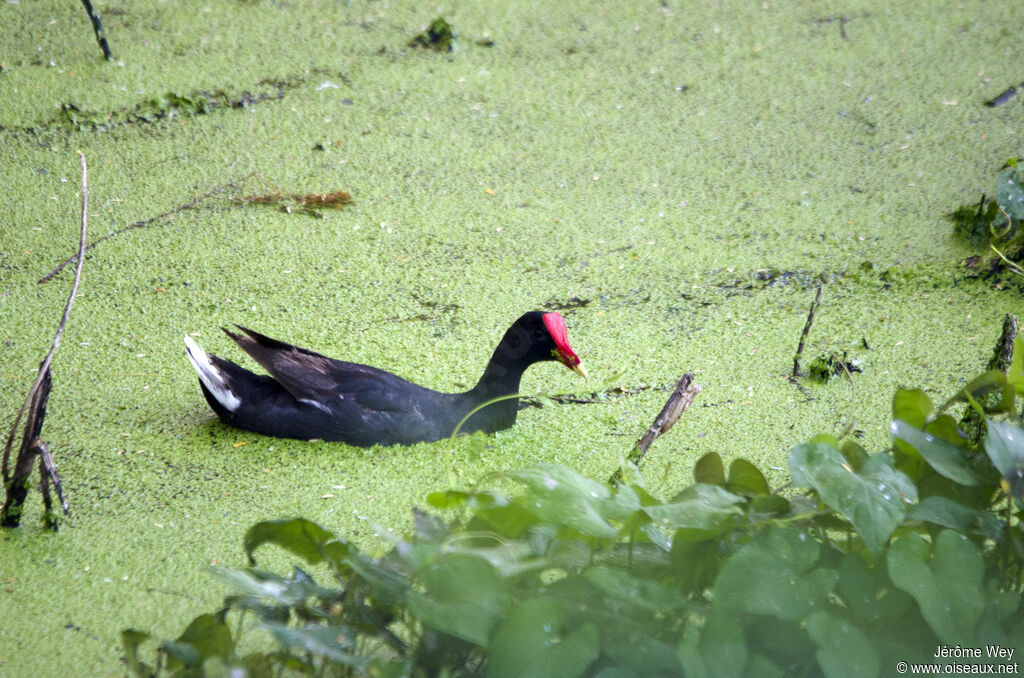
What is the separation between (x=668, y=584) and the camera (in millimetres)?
920

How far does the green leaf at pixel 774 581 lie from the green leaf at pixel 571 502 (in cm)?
11

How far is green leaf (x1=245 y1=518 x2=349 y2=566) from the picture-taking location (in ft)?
3.13

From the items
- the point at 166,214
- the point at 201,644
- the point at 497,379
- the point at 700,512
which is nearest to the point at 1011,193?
the point at 497,379

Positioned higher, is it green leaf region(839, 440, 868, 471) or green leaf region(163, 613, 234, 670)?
green leaf region(839, 440, 868, 471)

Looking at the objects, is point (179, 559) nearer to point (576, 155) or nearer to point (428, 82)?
point (576, 155)

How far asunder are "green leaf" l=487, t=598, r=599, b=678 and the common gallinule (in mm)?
1022

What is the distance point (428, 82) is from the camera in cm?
311

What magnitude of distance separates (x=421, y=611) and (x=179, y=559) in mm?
790

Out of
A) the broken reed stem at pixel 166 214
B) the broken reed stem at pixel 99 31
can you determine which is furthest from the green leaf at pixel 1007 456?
the broken reed stem at pixel 99 31

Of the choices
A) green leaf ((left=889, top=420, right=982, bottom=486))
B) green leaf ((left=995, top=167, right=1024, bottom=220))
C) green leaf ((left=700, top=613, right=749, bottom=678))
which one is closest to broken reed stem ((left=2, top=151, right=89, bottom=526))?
green leaf ((left=700, top=613, right=749, bottom=678))

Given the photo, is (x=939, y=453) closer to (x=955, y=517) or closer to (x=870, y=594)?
(x=955, y=517)

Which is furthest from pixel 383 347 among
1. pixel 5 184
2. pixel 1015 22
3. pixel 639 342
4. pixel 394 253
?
pixel 1015 22

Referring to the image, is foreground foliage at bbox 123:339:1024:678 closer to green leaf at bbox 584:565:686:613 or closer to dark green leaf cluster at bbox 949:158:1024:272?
green leaf at bbox 584:565:686:613

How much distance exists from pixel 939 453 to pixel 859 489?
0.14 m
